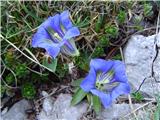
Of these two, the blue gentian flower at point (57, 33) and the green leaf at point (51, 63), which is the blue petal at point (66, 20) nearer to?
the blue gentian flower at point (57, 33)

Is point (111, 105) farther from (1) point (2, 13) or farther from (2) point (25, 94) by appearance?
(1) point (2, 13)

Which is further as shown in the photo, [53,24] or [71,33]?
[53,24]

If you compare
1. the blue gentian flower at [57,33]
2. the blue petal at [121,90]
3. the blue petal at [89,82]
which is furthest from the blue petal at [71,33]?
the blue petal at [121,90]

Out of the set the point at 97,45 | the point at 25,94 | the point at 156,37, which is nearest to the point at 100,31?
the point at 97,45

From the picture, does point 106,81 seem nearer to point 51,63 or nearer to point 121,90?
point 121,90

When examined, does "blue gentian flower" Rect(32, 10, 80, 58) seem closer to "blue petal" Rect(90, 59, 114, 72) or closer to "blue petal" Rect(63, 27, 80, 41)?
"blue petal" Rect(63, 27, 80, 41)

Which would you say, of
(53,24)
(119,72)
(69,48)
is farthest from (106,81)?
(53,24)

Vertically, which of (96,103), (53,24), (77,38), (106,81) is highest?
(53,24)
